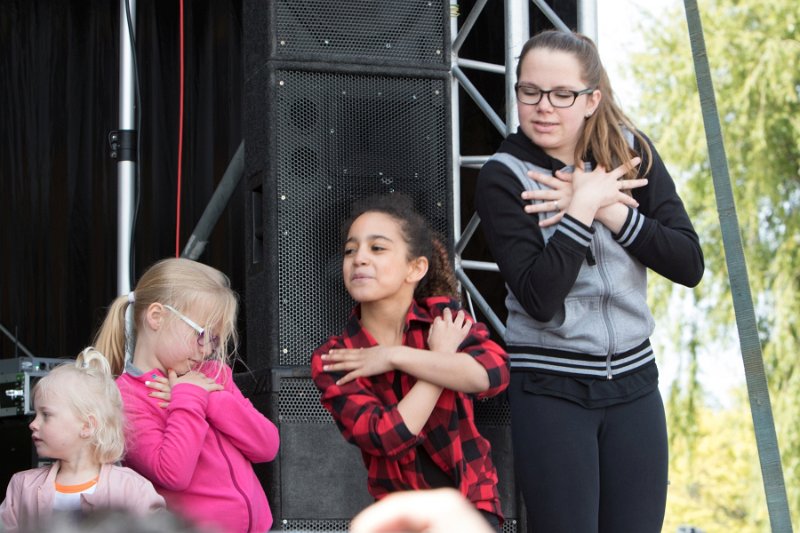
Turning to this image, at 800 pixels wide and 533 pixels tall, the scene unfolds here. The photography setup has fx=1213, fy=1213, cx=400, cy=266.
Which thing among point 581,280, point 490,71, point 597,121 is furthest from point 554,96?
point 490,71

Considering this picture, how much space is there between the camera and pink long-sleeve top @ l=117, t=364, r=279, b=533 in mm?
2607

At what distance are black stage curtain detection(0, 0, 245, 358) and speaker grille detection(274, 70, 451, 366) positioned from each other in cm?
194

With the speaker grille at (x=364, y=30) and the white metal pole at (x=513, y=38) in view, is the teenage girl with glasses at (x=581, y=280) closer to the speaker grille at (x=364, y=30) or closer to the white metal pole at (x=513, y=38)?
the speaker grille at (x=364, y=30)

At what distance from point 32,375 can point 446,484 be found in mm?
1553

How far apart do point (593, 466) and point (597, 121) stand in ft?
2.41

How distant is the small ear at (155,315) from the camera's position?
2.81 metres

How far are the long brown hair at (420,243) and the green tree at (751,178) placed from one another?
8562mm

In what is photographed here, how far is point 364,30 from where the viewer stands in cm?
320

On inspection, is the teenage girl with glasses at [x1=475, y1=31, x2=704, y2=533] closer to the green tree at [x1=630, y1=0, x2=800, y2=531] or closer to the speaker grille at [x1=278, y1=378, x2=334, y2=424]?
the speaker grille at [x1=278, y1=378, x2=334, y2=424]

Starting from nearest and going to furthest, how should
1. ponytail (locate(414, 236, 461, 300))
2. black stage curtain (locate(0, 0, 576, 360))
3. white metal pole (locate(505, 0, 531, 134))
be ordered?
1. ponytail (locate(414, 236, 461, 300))
2. white metal pole (locate(505, 0, 531, 134))
3. black stage curtain (locate(0, 0, 576, 360))

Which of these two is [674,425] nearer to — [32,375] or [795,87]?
[795,87]

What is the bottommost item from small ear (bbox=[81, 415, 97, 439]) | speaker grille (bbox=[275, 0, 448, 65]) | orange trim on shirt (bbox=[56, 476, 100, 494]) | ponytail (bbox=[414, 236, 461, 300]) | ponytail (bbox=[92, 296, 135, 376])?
orange trim on shirt (bbox=[56, 476, 100, 494])

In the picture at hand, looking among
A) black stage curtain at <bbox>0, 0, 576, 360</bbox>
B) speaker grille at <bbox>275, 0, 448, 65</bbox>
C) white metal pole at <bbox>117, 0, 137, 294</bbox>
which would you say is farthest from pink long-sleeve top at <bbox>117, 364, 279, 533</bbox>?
black stage curtain at <bbox>0, 0, 576, 360</bbox>

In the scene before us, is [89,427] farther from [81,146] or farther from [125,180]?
[81,146]
